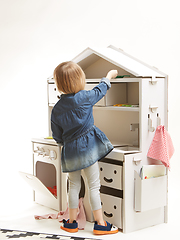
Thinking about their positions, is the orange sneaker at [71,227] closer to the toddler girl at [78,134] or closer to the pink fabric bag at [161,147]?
the toddler girl at [78,134]

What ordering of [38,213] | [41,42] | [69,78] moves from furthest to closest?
[41,42] → [38,213] → [69,78]

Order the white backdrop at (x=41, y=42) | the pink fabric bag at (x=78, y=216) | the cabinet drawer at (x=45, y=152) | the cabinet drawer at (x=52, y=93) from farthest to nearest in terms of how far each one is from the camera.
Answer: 1. the white backdrop at (x=41, y=42)
2. the cabinet drawer at (x=52, y=93)
3. the cabinet drawer at (x=45, y=152)
4. the pink fabric bag at (x=78, y=216)

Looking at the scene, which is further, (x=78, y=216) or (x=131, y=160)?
(x=78, y=216)

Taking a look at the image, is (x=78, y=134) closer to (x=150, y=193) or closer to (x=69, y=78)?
(x=69, y=78)

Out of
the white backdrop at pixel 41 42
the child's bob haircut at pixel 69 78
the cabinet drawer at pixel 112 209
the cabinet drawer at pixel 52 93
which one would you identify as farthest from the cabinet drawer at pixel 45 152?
the white backdrop at pixel 41 42

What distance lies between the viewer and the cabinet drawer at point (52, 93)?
2900mm

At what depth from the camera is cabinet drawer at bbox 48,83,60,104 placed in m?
2.90

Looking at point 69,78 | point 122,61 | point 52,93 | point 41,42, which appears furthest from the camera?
point 41,42

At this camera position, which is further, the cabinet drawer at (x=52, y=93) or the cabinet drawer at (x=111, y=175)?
the cabinet drawer at (x=52, y=93)

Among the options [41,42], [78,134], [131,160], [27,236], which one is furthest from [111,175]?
[41,42]

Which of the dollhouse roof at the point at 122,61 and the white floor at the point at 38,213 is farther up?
the dollhouse roof at the point at 122,61

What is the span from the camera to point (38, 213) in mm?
2736

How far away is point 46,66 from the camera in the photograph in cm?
372

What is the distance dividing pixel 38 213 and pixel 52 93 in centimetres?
Result: 90
